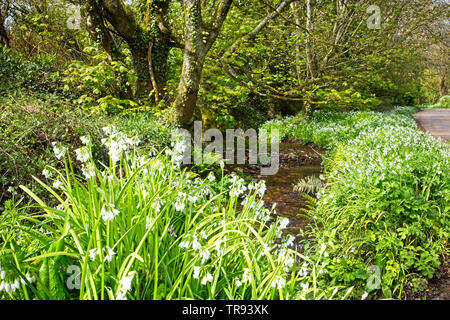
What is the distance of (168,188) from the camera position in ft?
7.43

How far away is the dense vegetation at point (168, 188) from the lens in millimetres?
1760

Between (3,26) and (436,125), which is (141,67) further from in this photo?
(436,125)

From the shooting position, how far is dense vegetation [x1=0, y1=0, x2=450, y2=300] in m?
1.76

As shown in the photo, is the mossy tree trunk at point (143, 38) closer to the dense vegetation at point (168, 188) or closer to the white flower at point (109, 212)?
the dense vegetation at point (168, 188)

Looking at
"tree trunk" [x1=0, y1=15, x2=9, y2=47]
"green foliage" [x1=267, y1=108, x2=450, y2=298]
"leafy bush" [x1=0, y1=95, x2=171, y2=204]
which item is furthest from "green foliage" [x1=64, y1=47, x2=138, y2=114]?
"green foliage" [x1=267, y1=108, x2=450, y2=298]

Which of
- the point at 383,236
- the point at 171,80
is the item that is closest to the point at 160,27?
the point at 171,80

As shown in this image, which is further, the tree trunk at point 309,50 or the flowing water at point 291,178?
the tree trunk at point 309,50

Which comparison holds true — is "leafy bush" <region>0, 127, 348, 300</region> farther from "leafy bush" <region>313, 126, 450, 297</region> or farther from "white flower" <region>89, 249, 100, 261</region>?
"leafy bush" <region>313, 126, 450, 297</region>

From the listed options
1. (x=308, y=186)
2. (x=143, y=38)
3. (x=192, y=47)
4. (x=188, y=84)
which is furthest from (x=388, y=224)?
(x=143, y=38)

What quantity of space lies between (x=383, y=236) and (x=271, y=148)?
22.8ft

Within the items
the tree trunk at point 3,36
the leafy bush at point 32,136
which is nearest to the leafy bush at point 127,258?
the leafy bush at point 32,136

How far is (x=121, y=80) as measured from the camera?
7.31 metres
